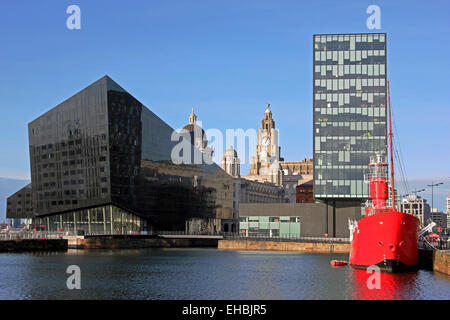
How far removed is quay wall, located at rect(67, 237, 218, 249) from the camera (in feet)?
342

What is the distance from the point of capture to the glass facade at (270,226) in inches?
4656

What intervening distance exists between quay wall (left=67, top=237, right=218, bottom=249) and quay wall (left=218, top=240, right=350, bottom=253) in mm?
12842

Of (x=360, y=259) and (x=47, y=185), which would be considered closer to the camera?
(x=360, y=259)

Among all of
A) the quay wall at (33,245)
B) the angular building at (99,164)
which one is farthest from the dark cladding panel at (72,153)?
the quay wall at (33,245)

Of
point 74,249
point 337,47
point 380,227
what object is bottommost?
point 74,249

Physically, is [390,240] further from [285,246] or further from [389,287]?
[285,246]

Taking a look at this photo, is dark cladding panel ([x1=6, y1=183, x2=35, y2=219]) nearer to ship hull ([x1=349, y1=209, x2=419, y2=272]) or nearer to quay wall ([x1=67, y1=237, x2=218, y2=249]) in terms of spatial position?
quay wall ([x1=67, y1=237, x2=218, y2=249])

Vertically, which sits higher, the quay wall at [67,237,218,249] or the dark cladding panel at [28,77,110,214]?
the dark cladding panel at [28,77,110,214]

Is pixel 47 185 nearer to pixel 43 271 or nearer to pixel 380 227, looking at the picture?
pixel 43 271

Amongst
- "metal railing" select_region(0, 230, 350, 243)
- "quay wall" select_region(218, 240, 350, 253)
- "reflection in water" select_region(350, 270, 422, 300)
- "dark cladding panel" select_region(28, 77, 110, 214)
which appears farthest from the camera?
"dark cladding panel" select_region(28, 77, 110, 214)

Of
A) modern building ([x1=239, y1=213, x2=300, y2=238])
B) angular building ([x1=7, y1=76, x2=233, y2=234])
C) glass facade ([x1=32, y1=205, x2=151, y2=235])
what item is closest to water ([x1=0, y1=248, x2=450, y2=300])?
angular building ([x1=7, y1=76, x2=233, y2=234])

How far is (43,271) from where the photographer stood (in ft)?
200
